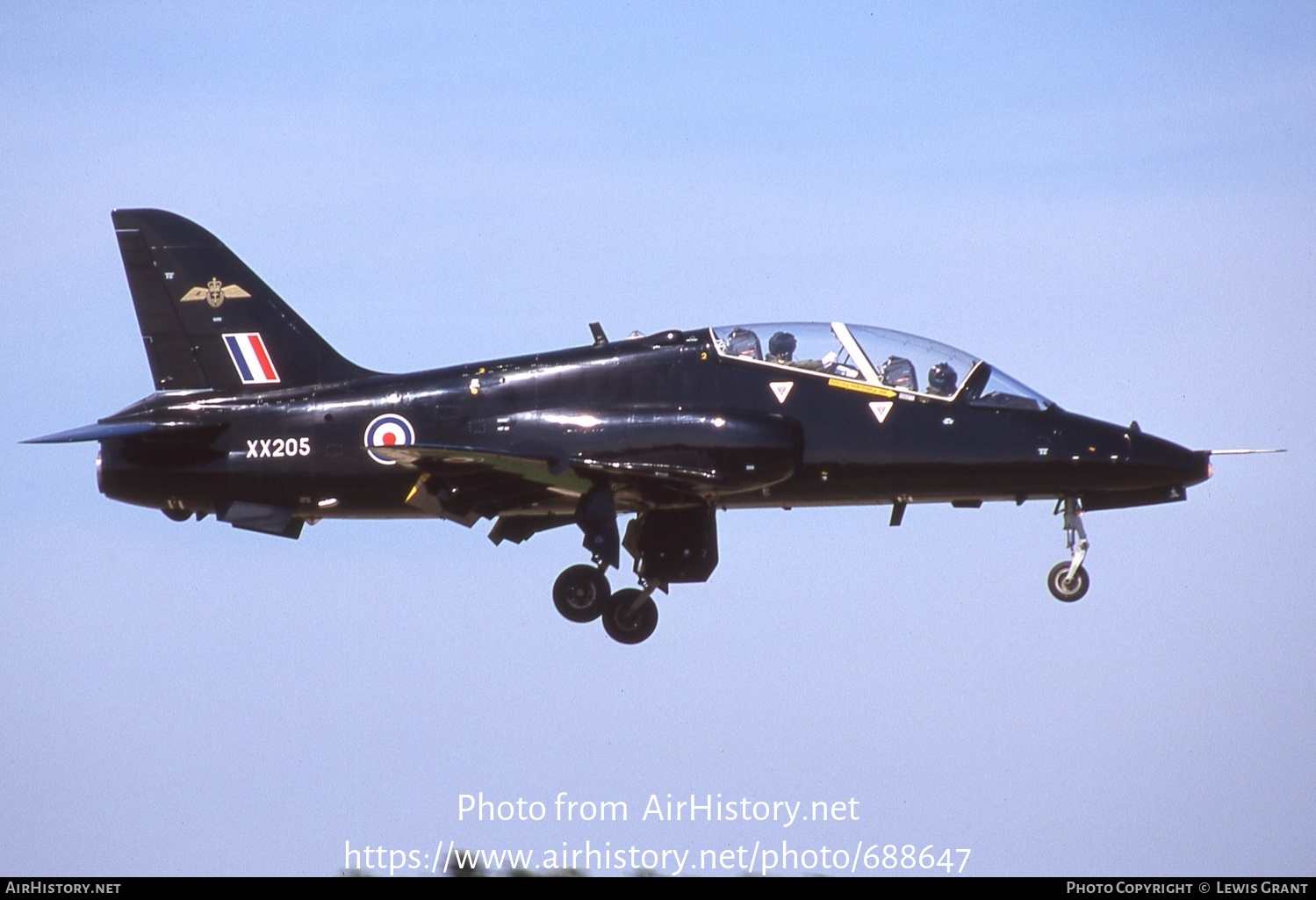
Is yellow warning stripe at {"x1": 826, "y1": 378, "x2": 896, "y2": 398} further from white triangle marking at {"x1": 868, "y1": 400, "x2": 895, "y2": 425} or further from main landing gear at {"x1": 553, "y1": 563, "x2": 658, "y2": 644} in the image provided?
main landing gear at {"x1": 553, "y1": 563, "x2": 658, "y2": 644}

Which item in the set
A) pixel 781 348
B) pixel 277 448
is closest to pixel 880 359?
pixel 781 348

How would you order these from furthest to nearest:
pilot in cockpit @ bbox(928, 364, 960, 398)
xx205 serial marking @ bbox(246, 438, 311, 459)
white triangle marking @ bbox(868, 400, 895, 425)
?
xx205 serial marking @ bbox(246, 438, 311, 459), pilot in cockpit @ bbox(928, 364, 960, 398), white triangle marking @ bbox(868, 400, 895, 425)

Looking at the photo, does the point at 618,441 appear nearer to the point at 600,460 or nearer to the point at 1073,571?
the point at 600,460

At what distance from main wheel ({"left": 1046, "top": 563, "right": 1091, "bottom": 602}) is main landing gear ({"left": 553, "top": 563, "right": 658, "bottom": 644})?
16.4ft

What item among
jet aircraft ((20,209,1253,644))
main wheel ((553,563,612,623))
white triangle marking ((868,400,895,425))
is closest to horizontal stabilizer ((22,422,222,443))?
jet aircraft ((20,209,1253,644))

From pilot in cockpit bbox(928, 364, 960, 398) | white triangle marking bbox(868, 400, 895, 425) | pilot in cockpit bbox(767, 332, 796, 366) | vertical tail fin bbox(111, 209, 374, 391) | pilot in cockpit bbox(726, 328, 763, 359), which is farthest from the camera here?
vertical tail fin bbox(111, 209, 374, 391)

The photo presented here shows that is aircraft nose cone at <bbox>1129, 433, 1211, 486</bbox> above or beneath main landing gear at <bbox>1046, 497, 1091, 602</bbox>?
above

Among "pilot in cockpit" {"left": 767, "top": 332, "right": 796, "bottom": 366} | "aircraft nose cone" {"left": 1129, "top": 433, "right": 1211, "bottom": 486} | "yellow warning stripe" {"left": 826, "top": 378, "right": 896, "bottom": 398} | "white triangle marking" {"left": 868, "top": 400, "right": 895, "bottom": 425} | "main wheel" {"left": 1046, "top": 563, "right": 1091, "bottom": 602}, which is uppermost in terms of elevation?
"pilot in cockpit" {"left": 767, "top": 332, "right": 796, "bottom": 366}

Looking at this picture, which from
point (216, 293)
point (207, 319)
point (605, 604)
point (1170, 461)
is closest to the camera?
point (1170, 461)

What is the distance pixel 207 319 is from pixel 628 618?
701cm

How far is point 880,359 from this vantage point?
26.5 meters

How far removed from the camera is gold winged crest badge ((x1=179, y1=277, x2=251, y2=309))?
29.2 metres

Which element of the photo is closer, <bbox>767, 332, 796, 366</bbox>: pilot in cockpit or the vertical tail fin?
<bbox>767, 332, 796, 366</bbox>: pilot in cockpit
